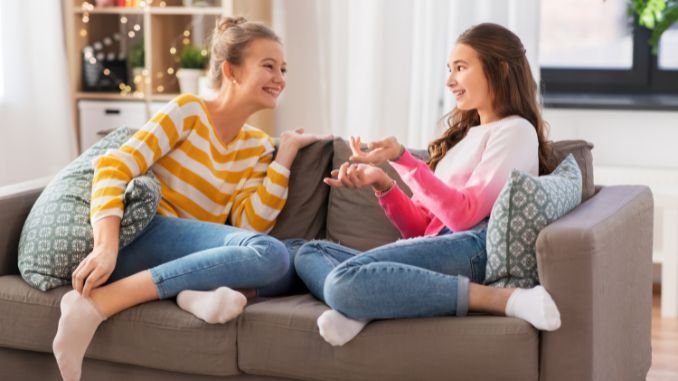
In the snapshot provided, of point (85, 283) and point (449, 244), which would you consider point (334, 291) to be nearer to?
point (449, 244)

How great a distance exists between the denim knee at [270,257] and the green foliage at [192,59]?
78.3 inches

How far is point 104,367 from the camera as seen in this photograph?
8.09 feet

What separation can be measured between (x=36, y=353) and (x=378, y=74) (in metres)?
2.03

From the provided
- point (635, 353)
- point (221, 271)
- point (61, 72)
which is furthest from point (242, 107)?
point (61, 72)

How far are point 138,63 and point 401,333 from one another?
260cm

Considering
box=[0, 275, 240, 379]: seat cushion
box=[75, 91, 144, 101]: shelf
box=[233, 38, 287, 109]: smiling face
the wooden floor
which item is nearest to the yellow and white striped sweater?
box=[233, 38, 287, 109]: smiling face

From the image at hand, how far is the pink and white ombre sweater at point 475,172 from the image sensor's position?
2369mm

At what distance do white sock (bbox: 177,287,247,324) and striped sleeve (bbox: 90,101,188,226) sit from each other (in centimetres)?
Answer: 30

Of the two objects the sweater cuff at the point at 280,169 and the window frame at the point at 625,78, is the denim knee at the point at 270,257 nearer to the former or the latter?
the sweater cuff at the point at 280,169

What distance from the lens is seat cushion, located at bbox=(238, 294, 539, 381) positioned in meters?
2.14

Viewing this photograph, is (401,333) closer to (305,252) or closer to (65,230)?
(305,252)

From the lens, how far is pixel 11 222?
2676mm

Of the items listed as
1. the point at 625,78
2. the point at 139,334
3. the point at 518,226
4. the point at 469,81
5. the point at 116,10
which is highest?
the point at 116,10

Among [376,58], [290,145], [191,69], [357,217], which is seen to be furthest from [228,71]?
[191,69]
